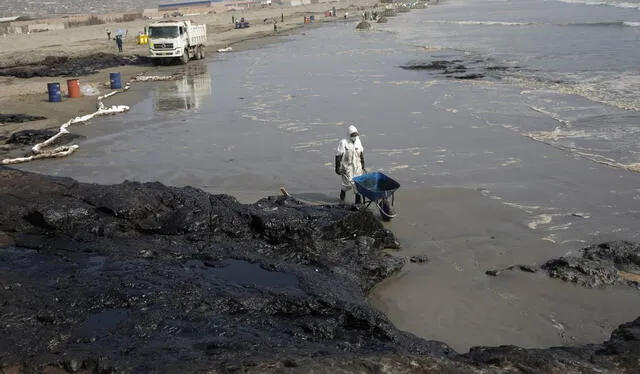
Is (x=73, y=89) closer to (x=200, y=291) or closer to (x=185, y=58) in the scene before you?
(x=185, y=58)

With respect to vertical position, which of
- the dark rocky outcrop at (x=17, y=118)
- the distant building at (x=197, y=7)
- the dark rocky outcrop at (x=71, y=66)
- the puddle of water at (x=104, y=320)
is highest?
the distant building at (x=197, y=7)

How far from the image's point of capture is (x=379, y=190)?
9.99 m

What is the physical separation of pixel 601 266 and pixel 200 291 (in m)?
5.29

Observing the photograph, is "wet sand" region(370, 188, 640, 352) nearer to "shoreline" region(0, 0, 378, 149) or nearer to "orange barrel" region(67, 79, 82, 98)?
"shoreline" region(0, 0, 378, 149)

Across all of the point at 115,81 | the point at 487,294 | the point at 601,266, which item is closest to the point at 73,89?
the point at 115,81

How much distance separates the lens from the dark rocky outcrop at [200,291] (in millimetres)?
4438

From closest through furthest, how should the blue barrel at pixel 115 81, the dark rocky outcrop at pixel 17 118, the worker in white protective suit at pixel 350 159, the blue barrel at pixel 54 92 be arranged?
the worker in white protective suit at pixel 350 159 → the dark rocky outcrop at pixel 17 118 → the blue barrel at pixel 54 92 → the blue barrel at pixel 115 81

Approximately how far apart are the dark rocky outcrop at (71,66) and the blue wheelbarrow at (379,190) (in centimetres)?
2563

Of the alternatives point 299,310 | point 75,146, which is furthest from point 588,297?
point 75,146

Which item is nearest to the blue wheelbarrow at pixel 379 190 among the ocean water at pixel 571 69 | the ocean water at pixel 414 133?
the ocean water at pixel 414 133

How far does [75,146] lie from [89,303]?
10.4 metres

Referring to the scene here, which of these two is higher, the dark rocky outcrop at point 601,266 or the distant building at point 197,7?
the distant building at point 197,7

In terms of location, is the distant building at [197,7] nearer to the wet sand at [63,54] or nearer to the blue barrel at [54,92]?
the wet sand at [63,54]

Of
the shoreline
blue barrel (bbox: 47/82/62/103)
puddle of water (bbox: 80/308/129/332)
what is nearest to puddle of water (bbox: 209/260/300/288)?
puddle of water (bbox: 80/308/129/332)
